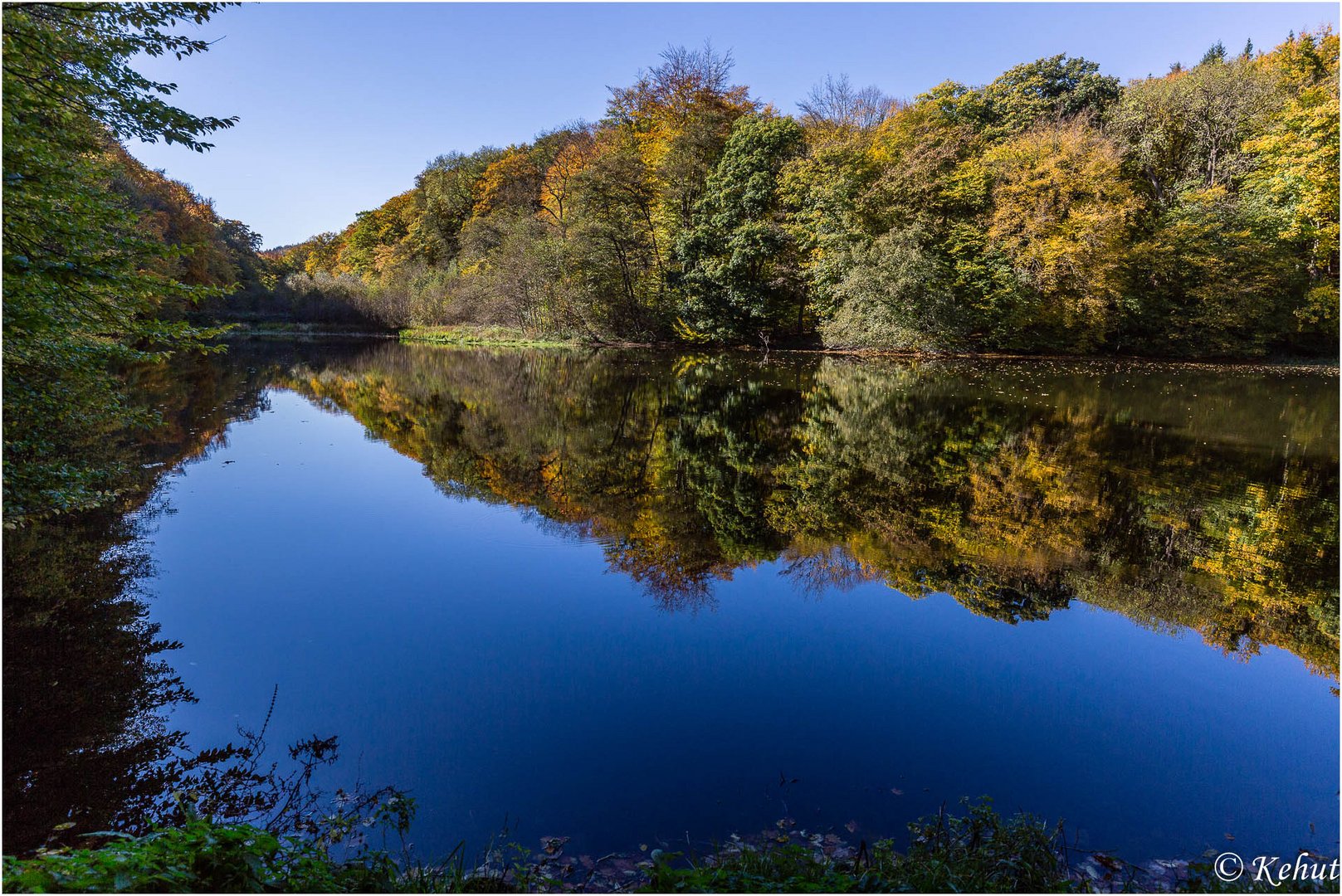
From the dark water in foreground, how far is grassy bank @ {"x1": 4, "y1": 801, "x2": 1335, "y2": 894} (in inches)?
8.0

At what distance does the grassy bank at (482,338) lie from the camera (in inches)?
1764

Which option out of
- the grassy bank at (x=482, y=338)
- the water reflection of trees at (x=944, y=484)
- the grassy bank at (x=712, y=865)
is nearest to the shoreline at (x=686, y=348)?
the grassy bank at (x=482, y=338)

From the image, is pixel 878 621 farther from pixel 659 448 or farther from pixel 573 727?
pixel 659 448

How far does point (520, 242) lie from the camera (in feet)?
141

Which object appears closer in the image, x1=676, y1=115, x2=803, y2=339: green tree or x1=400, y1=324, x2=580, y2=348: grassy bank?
x1=676, y1=115, x2=803, y2=339: green tree

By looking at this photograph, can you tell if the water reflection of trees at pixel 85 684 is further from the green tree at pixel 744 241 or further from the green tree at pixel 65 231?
the green tree at pixel 744 241

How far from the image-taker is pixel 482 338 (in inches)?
1924

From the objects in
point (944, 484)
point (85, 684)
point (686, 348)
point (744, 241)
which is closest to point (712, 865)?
point (85, 684)

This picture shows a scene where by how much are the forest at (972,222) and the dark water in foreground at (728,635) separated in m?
20.4

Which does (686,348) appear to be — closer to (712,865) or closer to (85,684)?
(85,684)

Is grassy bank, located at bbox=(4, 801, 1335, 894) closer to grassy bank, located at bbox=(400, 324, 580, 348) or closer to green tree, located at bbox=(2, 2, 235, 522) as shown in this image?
green tree, located at bbox=(2, 2, 235, 522)

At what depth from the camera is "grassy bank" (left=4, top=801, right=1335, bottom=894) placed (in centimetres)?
313

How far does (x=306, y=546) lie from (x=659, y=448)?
7498mm

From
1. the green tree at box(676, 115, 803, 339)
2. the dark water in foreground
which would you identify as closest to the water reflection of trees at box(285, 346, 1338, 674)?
the dark water in foreground
